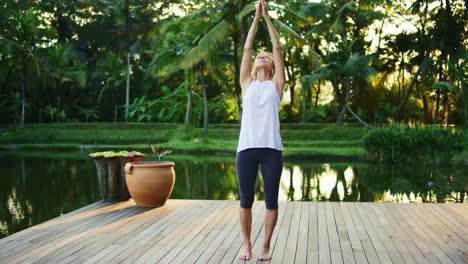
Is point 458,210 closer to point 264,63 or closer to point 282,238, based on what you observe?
point 282,238

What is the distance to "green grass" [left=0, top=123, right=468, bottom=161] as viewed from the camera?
2000cm

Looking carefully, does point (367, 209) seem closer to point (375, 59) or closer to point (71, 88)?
point (375, 59)

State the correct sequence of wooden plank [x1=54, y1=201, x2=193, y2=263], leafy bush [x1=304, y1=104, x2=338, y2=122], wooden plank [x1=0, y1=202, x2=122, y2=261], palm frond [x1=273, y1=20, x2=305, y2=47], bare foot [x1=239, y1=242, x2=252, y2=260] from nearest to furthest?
1. bare foot [x1=239, y1=242, x2=252, y2=260]
2. wooden plank [x1=54, y1=201, x2=193, y2=263]
3. wooden plank [x1=0, y1=202, x2=122, y2=261]
4. palm frond [x1=273, y1=20, x2=305, y2=47]
5. leafy bush [x1=304, y1=104, x2=338, y2=122]

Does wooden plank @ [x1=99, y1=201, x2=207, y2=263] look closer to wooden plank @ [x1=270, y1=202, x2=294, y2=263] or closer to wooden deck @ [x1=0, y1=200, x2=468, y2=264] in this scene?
wooden deck @ [x1=0, y1=200, x2=468, y2=264]

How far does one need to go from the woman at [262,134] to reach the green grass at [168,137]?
552 inches

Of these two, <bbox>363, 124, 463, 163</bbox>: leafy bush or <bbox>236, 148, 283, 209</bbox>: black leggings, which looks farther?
<bbox>363, 124, 463, 163</bbox>: leafy bush

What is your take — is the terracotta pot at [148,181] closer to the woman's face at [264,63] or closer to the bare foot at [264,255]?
the bare foot at [264,255]

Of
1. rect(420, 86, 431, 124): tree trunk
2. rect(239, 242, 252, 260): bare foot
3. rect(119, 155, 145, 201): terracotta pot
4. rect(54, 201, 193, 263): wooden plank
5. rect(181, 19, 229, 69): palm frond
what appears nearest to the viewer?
rect(239, 242, 252, 260): bare foot

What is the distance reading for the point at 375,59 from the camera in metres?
24.1

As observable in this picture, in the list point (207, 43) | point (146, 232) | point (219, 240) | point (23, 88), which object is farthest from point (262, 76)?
point (23, 88)

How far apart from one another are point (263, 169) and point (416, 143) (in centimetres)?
1180

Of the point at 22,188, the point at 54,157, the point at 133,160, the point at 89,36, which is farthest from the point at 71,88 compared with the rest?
the point at 133,160

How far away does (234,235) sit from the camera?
5133mm

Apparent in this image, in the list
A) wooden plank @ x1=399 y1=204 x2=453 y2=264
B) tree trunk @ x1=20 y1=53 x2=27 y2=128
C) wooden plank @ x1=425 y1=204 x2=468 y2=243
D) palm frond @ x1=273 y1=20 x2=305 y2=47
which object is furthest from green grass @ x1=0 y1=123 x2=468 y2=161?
wooden plank @ x1=399 y1=204 x2=453 y2=264
